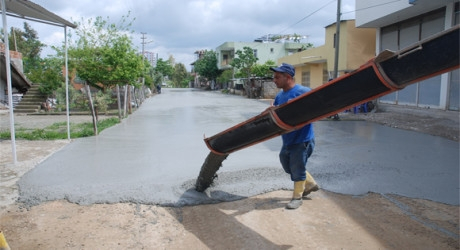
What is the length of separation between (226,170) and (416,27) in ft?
40.9

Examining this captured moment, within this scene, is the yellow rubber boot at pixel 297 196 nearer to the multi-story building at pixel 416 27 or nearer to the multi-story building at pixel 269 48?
the multi-story building at pixel 416 27

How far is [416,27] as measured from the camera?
14.4 m

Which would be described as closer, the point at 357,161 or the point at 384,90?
the point at 384,90

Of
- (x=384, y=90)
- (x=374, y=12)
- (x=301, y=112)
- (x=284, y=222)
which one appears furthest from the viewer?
(x=374, y=12)

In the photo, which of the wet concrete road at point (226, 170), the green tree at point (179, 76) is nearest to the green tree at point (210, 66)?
the green tree at point (179, 76)

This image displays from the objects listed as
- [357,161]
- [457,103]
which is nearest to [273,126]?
[357,161]

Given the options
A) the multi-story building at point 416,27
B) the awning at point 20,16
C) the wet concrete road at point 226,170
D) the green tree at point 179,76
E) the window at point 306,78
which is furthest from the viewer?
the green tree at point 179,76

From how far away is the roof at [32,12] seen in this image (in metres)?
6.38

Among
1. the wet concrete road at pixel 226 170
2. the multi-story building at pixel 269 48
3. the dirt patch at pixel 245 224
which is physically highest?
the multi-story building at pixel 269 48

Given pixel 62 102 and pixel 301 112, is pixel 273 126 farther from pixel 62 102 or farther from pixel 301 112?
pixel 62 102

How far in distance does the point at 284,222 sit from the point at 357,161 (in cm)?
313

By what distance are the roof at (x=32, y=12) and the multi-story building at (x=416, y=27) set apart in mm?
10969

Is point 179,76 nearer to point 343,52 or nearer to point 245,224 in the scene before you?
point 343,52

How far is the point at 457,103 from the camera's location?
12383mm
